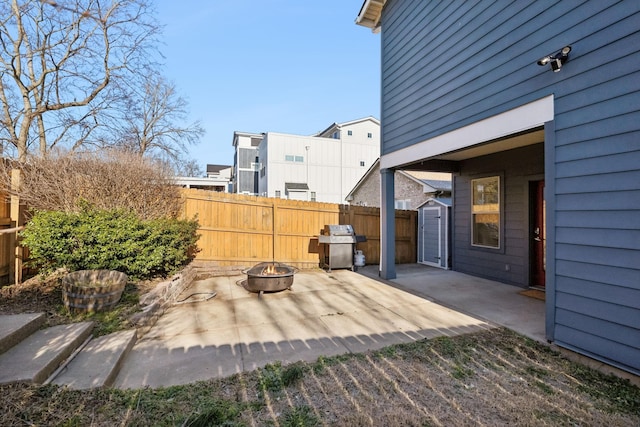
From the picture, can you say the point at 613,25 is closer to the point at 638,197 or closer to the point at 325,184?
the point at 638,197

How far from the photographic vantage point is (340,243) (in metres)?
7.40

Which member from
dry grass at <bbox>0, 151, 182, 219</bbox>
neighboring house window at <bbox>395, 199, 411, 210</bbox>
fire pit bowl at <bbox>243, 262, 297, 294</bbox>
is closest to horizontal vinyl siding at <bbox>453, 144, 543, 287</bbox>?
neighboring house window at <bbox>395, 199, 411, 210</bbox>

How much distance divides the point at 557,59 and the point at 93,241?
6.12m

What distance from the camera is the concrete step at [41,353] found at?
2193mm

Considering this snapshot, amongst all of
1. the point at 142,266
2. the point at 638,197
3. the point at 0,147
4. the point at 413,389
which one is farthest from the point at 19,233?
the point at 638,197

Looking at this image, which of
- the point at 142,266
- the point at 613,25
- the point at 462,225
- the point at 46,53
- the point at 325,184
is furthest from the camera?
the point at 325,184

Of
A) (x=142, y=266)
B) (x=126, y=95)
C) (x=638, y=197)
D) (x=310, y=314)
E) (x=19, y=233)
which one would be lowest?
(x=310, y=314)

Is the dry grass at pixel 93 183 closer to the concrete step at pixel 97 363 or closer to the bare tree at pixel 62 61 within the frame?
the concrete step at pixel 97 363

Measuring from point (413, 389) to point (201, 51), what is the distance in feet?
35.2

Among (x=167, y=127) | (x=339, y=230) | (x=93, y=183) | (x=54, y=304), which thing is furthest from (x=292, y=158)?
(x=54, y=304)

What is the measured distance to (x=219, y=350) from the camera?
311 centimetres

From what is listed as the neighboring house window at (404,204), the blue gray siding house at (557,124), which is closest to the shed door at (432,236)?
the blue gray siding house at (557,124)

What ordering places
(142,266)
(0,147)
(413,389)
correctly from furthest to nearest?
(0,147)
(142,266)
(413,389)

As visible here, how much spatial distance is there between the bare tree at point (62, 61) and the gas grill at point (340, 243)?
6899 mm
